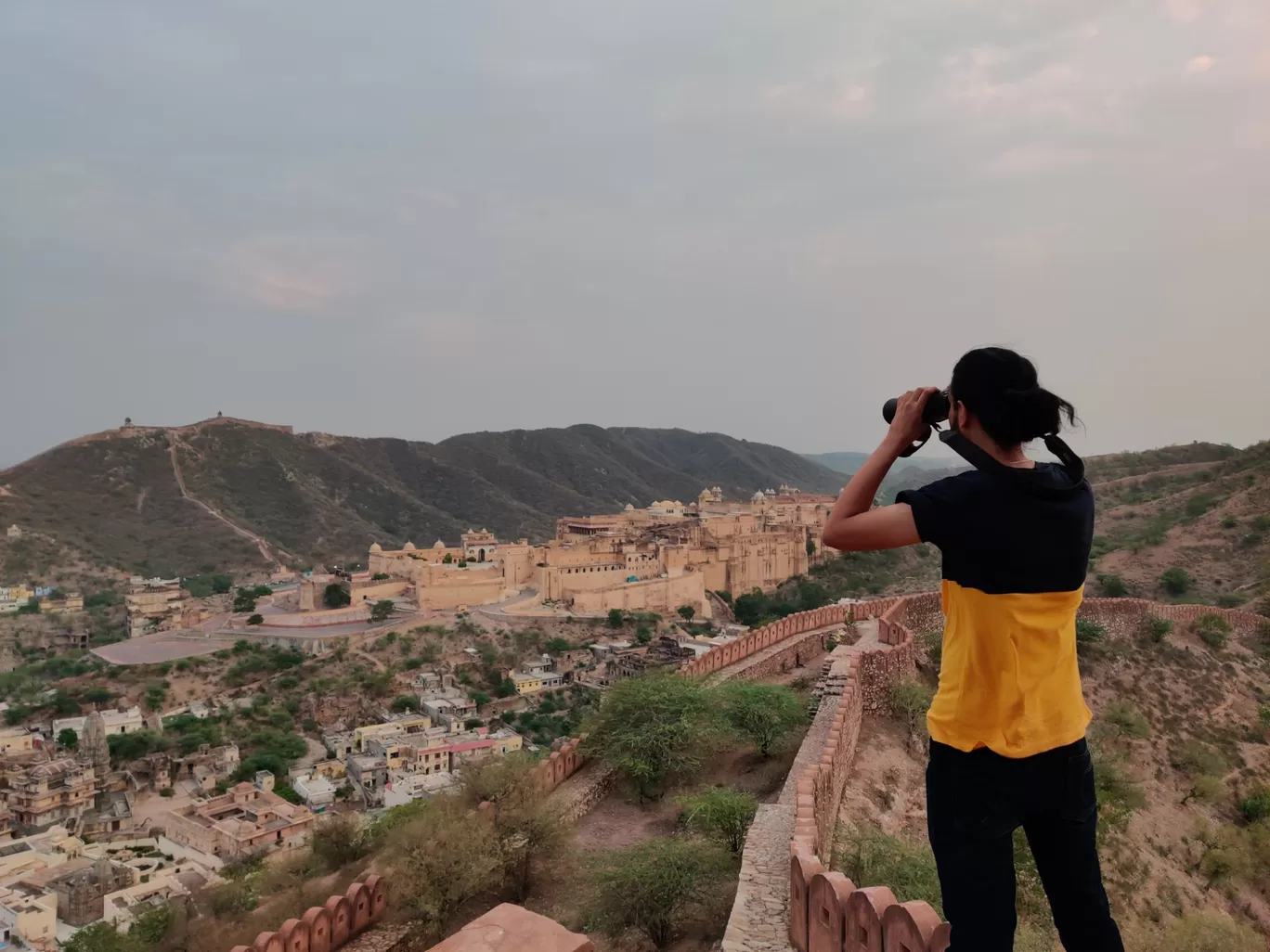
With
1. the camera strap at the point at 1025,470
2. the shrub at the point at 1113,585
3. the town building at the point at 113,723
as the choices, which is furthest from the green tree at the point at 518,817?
the town building at the point at 113,723

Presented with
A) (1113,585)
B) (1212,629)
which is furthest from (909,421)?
(1113,585)

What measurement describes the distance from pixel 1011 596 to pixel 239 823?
24.4m

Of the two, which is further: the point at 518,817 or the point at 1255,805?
the point at 1255,805

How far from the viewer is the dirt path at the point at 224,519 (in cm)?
5353

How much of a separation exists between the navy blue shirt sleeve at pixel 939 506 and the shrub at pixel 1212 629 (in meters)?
17.7

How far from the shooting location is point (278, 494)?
205ft

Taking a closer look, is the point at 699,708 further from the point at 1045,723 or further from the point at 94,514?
the point at 94,514

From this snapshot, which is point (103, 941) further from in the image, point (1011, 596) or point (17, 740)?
point (17, 740)

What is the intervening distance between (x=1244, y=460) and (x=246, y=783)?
41965 mm

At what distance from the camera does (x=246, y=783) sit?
77.3 ft

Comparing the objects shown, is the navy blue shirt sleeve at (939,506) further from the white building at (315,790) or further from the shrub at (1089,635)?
the white building at (315,790)

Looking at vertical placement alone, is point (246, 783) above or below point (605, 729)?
below

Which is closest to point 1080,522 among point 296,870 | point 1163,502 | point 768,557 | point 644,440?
point 296,870

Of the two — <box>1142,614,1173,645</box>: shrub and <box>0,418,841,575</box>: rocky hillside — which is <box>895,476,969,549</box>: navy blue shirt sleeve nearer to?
<box>1142,614,1173,645</box>: shrub
